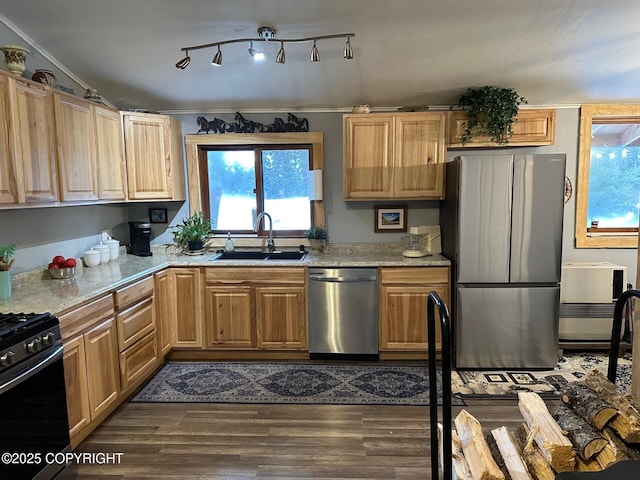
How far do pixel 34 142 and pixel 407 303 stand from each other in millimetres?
2920

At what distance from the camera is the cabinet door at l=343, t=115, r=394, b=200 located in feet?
12.3

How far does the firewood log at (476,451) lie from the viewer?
1462 mm

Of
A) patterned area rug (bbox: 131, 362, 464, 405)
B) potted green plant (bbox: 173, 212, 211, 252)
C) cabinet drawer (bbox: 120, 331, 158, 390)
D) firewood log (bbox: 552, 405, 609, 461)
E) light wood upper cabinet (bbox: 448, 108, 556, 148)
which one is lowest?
patterned area rug (bbox: 131, 362, 464, 405)

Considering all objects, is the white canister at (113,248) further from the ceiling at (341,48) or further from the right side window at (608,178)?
the right side window at (608,178)

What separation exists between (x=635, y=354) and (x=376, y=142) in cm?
250

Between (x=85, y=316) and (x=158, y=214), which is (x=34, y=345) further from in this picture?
(x=158, y=214)

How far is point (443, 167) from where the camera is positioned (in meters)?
3.75

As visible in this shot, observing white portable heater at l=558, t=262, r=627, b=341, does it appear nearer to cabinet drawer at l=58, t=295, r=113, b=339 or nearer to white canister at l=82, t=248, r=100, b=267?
cabinet drawer at l=58, t=295, r=113, b=339

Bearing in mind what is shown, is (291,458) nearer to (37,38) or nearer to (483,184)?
(483,184)

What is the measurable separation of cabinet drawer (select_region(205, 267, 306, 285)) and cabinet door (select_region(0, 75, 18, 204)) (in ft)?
5.27

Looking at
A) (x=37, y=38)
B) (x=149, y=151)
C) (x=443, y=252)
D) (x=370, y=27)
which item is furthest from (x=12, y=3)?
(x=443, y=252)

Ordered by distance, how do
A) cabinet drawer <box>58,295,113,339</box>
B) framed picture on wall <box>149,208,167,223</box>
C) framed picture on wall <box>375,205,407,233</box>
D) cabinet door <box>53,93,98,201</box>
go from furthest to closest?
framed picture on wall <box>149,208,167,223</box>, framed picture on wall <box>375,205,407,233</box>, cabinet door <box>53,93,98,201</box>, cabinet drawer <box>58,295,113,339</box>

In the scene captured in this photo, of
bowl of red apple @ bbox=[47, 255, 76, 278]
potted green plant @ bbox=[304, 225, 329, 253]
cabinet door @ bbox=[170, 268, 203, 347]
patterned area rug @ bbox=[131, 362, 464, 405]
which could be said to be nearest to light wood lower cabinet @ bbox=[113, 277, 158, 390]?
patterned area rug @ bbox=[131, 362, 464, 405]

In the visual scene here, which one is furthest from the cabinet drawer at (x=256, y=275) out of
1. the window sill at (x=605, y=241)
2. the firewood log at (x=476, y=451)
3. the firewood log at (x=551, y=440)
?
the window sill at (x=605, y=241)
